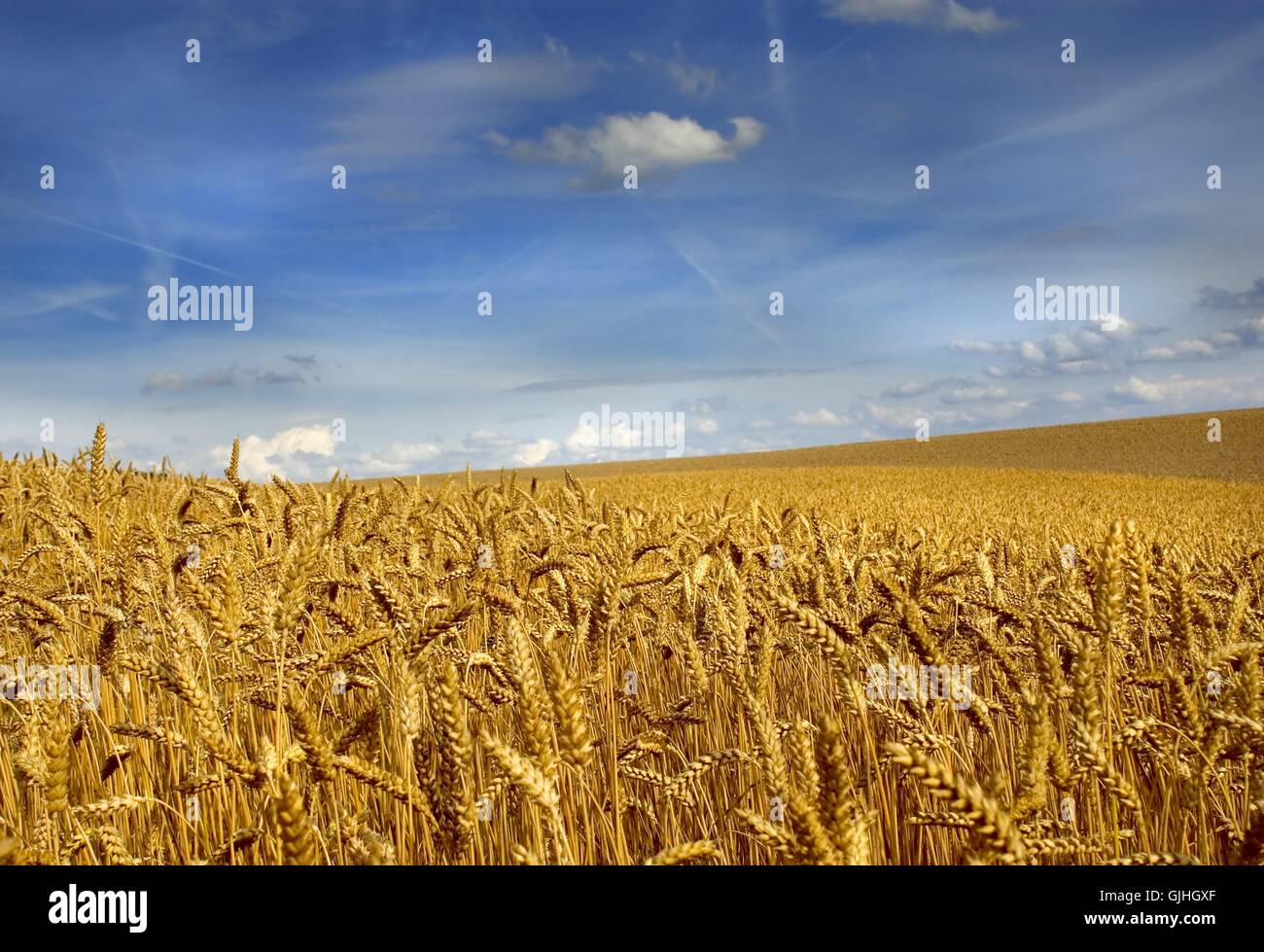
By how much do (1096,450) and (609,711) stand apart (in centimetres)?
5879

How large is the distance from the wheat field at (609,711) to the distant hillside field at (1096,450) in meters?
41.1

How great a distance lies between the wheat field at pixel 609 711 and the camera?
172 centimetres

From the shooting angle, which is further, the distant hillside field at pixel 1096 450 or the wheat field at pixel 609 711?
the distant hillside field at pixel 1096 450

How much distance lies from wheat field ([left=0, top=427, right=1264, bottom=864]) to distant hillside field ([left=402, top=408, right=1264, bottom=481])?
135 feet

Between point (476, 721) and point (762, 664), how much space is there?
1.48m

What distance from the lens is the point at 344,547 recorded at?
16.8 ft

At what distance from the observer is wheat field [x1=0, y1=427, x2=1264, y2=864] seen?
5.64ft

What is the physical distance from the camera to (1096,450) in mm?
52812

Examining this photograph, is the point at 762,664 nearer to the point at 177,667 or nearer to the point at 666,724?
the point at 666,724
